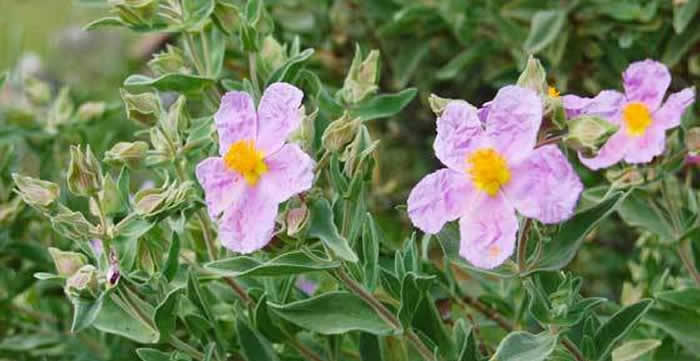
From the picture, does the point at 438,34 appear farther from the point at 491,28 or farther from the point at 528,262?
the point at 528,262

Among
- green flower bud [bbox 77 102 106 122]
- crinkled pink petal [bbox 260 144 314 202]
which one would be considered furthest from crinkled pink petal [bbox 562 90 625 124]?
green flower bud [bbox 77 102 106 122]

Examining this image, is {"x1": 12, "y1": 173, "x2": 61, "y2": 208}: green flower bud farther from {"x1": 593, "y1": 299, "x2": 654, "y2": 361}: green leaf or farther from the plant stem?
{"x1": 593, "y1": 299, "x2": 654, "y2": 361}: green leaf

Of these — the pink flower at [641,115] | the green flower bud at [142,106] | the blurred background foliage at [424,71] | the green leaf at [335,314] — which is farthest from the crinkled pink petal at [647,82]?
the green flower bud at [142,106]

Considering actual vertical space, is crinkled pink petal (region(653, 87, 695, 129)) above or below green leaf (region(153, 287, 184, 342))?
above

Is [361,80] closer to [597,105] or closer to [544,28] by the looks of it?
[597,105]

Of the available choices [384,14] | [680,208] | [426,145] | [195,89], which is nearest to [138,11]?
[195,89]

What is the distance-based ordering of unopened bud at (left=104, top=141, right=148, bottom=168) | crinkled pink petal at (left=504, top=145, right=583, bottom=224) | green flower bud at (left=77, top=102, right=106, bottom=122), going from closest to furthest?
crinkled pink petal at (left=504, top=145, right=583, bottom=224) < unopened bud at (left=104, top=141, right=148, bottom=168) < green flower bud at (left=77, top=102, right=106, bottom=122)
